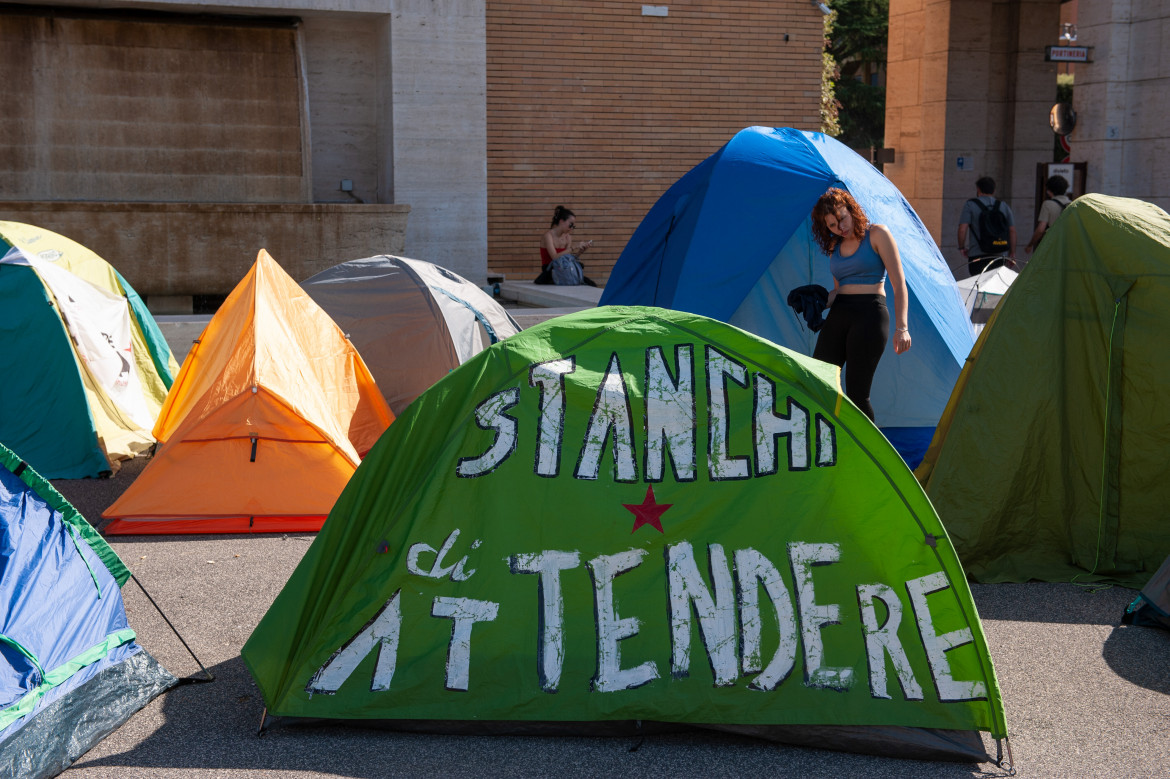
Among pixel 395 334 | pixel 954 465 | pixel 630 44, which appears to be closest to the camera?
pixel 954 465

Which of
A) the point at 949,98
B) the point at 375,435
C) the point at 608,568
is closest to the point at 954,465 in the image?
the point at 608,568

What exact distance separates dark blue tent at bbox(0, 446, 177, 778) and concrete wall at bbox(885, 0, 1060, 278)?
1773cm

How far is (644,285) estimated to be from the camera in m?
7.79

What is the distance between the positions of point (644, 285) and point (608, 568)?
430 centimetres

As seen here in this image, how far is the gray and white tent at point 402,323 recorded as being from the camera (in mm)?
8078

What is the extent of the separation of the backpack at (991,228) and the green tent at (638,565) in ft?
28.8

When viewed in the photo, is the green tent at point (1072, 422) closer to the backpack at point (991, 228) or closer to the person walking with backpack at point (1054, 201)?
the person walking with backpack at point (1054, 201)

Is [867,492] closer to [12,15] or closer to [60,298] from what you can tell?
[60,298]

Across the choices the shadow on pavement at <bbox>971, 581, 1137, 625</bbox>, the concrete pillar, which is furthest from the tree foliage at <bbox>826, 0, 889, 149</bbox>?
the shadow on pavement at <bbox>971, 581, 1137, 625</bbox>

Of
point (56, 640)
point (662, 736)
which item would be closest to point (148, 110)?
point (56, 640)

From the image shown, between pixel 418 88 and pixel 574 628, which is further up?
pixel 418 88

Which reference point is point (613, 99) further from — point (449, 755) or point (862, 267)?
point (449, 755)

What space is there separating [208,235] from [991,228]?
862 centimetres

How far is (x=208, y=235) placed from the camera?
42.2ft
